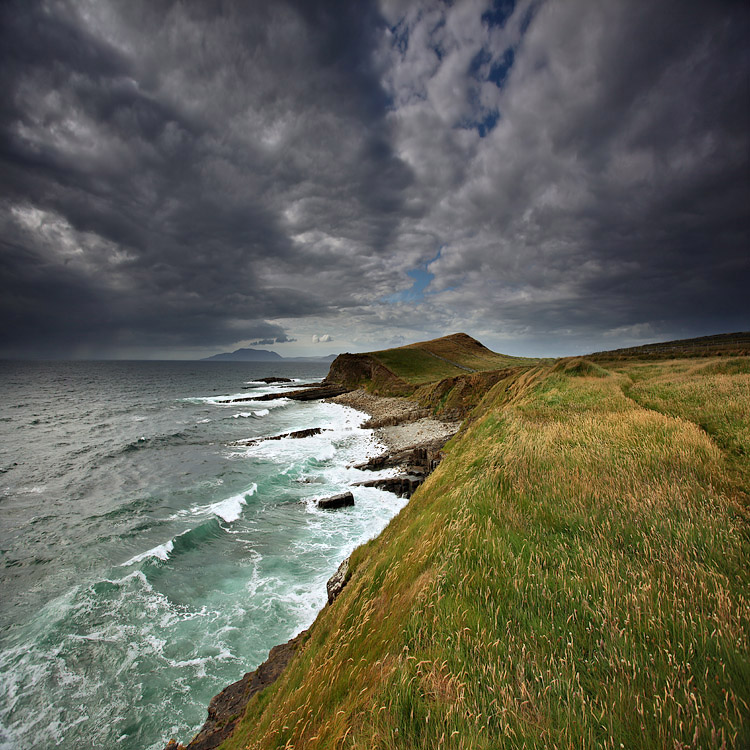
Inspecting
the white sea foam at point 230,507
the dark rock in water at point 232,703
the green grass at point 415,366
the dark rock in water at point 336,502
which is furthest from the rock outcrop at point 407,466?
the green grass at point 415,366

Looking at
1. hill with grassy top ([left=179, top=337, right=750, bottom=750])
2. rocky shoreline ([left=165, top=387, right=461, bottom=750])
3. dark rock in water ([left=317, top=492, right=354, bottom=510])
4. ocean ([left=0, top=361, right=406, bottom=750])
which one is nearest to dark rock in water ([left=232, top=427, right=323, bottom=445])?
rocky shoreline ([left=165, top=387, right=461, bottom=750])

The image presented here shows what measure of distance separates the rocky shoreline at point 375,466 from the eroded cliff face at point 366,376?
3.60 metres

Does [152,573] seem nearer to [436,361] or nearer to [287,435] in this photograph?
[287,435]

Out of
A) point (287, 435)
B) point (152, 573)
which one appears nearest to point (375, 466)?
point (152, 573)

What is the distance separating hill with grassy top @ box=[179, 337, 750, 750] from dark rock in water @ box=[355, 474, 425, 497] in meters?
16.6

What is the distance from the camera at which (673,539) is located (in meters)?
4.34

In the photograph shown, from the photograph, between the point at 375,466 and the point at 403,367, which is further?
the point at 403,367

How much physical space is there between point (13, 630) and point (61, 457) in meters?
29.7

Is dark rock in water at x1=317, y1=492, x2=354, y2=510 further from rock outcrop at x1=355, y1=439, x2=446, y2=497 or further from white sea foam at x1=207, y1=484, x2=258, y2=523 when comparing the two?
white sea foam at x1=207, y1=484, x2=258, y2=523

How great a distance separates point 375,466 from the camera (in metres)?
28.6

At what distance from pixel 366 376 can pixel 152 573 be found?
72.8m

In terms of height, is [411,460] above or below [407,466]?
above

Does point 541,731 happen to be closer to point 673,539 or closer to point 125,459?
point 673,539

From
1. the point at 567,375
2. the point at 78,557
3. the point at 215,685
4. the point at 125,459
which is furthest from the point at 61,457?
the point at 567,375
